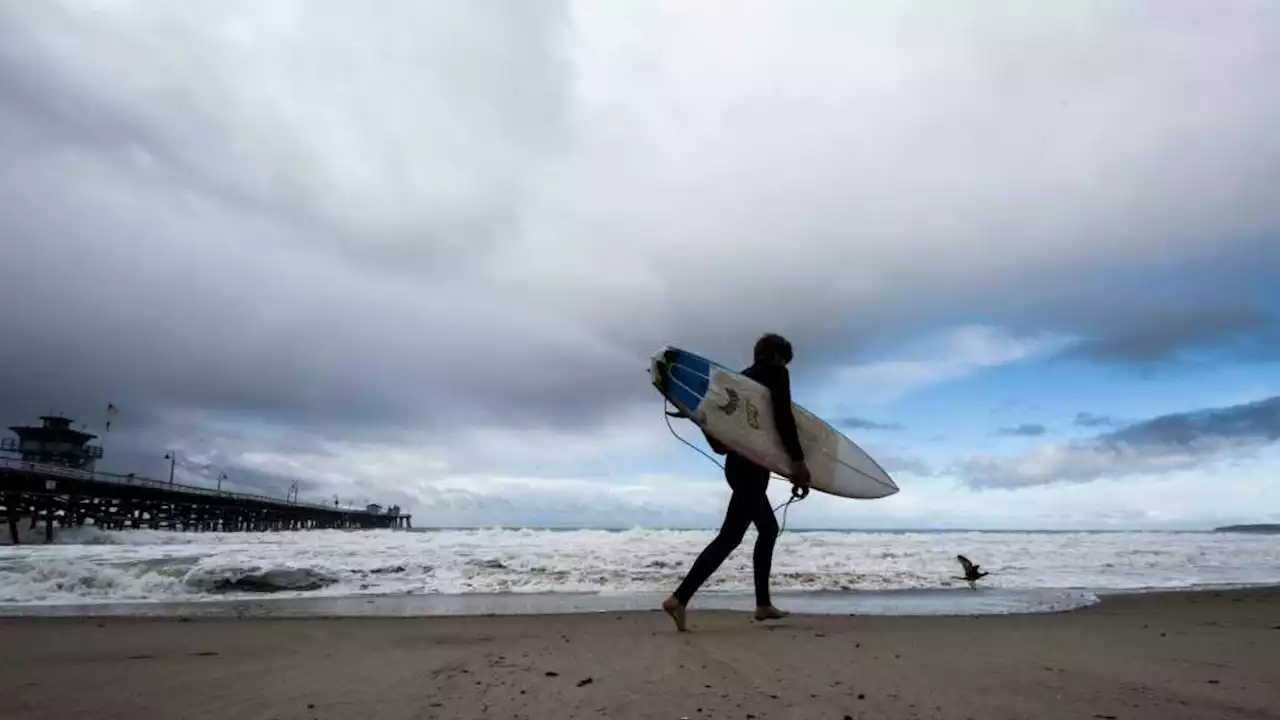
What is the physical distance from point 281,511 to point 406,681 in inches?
3006

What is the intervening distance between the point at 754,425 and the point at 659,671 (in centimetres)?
214

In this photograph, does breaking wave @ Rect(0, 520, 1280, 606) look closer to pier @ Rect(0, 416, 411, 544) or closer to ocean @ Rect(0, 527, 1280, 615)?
ocean @ Rect(0, 527, 1280, 615)

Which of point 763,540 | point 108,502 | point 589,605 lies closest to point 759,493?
point 763,540

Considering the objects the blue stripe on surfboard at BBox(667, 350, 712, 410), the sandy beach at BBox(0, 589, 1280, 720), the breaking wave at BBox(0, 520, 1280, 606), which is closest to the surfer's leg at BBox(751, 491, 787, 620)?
the sandy beach at BBox(0, 589, 1280, 720)

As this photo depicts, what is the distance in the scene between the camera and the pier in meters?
36.5

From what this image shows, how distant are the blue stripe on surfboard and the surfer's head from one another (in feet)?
1.63

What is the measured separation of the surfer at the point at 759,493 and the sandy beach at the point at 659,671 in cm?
30

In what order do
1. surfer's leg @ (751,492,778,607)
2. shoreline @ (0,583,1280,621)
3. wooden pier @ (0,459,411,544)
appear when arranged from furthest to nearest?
wooden pier @ (0,459,411,544) < shoreline @ (0,583,1280,621) < surfer's leg @ (751,492,778,607)

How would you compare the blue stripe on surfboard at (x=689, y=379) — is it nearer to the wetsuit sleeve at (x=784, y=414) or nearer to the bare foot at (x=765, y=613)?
the wetsuit sleeve at (x=784, y=414)

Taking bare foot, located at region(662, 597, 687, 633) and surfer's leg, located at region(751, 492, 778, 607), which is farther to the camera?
surfer's leg, located at region(751, 492, 778, 607)

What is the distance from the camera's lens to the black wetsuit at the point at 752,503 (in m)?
4.76

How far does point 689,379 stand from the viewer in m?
5.39

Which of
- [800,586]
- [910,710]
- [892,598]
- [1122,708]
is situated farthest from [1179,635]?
[800,586]

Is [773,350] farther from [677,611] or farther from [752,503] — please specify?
[677,611]
